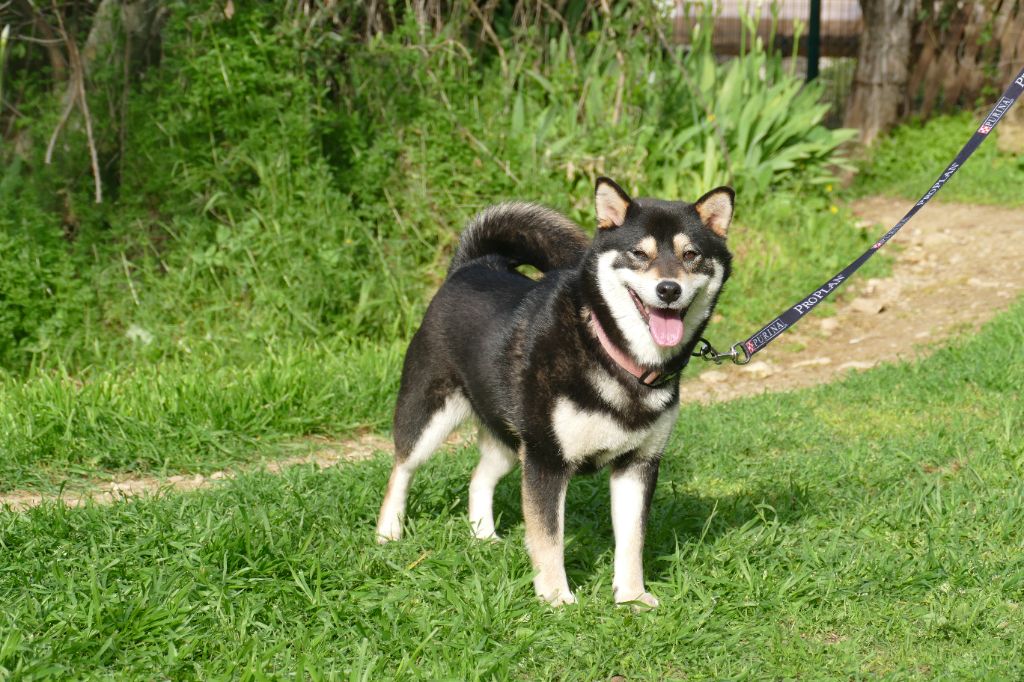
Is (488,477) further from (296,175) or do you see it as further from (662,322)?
(296,175)

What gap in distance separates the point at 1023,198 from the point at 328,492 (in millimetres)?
8009

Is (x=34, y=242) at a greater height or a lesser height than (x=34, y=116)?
lesser

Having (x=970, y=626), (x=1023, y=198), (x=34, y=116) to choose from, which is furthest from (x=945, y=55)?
(x=970, y=626)

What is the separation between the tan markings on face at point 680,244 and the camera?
141 inches

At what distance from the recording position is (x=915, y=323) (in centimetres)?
778

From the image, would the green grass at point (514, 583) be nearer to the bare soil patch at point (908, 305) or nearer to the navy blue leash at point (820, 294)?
the navy blue leash at point (820, 294)

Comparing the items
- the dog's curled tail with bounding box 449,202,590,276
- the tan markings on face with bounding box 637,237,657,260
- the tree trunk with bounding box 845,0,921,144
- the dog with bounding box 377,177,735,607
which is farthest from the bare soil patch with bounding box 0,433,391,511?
the tree trunk with bounding box 845,0,921,144

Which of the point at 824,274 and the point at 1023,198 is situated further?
the point at 1023,198

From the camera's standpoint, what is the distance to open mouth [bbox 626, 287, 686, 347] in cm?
354

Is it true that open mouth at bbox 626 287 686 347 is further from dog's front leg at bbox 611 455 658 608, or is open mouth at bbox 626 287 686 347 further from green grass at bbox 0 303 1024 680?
green grass at bbox 0 303 1024 680

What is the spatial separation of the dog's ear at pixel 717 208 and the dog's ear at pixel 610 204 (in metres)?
0.24

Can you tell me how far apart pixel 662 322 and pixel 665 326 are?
0.02m

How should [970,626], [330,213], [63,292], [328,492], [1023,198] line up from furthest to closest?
[1023,198] < [330,213] < [63,292] < [328,492] < [970,626]

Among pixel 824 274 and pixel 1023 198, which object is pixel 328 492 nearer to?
pixel 824 274
